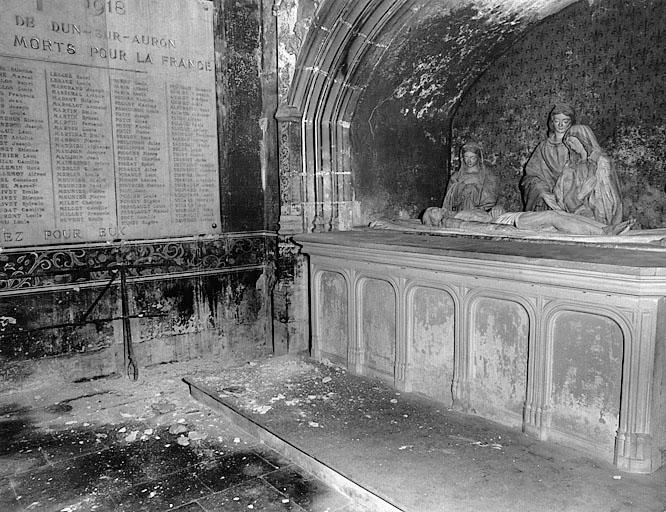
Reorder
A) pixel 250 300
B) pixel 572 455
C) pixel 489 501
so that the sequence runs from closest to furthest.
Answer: pixel 489 501, pixel 572 455, pixel 250 300

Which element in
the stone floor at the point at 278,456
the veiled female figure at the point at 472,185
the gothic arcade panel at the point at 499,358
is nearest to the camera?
the stone floor at the point at 278,456

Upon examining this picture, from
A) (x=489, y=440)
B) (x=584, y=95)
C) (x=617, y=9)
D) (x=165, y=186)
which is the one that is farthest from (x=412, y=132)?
(x=489, y=440)

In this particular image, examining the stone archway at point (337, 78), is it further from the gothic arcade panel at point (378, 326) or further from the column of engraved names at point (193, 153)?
the gothic arcade panel at point (378, 326)

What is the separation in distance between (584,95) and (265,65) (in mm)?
3046

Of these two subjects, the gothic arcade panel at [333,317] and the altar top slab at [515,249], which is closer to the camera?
the altar top slab at [515,249]

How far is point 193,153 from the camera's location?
5102 millimetres

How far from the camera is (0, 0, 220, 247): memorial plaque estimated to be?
4262 mm

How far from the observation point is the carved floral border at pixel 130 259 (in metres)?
4.34

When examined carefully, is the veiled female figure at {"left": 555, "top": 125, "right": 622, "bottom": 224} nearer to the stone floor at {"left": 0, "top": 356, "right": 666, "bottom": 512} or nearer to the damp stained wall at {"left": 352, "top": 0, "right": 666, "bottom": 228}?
the damp stained wall at {"left": 352, "top": 0, "right": 666, "bottom": 228}

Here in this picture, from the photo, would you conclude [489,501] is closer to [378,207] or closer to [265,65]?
[378,207]

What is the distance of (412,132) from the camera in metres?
6.02

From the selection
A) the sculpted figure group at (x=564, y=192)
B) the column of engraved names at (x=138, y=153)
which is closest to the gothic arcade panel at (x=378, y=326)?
the sculpted figure group at (x=564, y=192)

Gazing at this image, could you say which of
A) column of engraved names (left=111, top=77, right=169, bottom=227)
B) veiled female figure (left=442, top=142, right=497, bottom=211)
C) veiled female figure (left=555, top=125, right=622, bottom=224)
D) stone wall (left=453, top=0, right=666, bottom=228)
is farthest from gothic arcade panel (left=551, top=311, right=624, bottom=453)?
column of engraved names (left=111, top=77, right=169, bottom=227)

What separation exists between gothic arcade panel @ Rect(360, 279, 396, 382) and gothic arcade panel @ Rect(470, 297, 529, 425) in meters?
0.77
